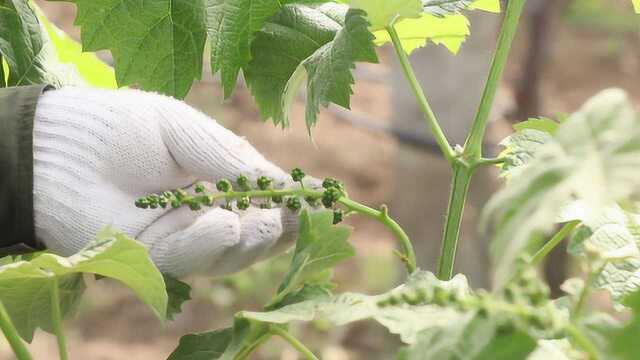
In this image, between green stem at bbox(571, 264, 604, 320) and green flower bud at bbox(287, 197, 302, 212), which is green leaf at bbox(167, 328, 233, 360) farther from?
green stem at bbox(571, 264, 604, 320)

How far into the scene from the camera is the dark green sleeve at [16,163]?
82 centimetres

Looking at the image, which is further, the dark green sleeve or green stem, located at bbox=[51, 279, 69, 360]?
the dark green sleeve

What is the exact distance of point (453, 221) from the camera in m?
0.70

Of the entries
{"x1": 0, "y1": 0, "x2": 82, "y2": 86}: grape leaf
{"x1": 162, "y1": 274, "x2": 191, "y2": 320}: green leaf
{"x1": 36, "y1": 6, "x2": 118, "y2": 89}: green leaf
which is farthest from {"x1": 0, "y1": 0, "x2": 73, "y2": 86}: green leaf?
{"x1": 162, "y1": 274, "x2": 191, "y2": 320}: green leaf

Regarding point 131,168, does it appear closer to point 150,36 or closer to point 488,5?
point 150,36

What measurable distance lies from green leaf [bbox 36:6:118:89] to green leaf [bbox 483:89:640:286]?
0.70 m

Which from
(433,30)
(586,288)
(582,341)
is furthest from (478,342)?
(433,30)

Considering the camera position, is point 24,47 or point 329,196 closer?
point 329,196

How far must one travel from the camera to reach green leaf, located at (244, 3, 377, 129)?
709 millimetres

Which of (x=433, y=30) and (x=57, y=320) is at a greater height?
(x=433, y=30)

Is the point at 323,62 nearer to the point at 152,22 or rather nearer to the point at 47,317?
the point at 152,22

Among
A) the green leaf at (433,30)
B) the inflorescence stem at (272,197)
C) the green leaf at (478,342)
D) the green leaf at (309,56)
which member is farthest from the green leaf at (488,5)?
the green leaf at (478,342)

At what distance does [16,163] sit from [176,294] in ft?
0.53

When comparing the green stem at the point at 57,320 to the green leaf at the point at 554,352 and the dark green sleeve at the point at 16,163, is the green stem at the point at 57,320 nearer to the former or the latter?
the dark green sleeve at the point at 16,163
